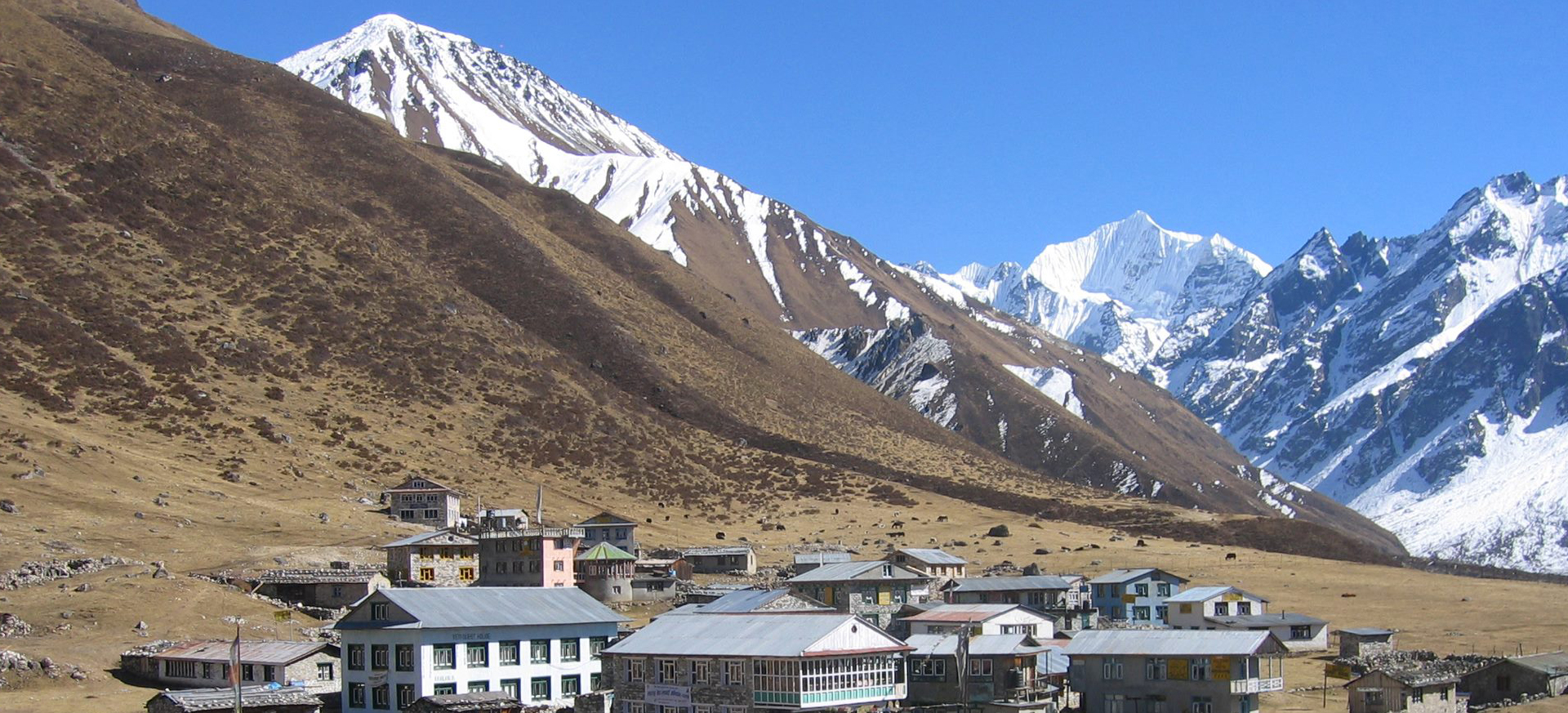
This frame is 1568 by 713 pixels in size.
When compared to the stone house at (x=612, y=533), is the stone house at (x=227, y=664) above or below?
below

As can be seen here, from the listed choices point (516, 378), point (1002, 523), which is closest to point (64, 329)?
point (516, 378)

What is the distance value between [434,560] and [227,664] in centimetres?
3050

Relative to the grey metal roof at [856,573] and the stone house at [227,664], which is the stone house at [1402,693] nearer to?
the grey metal roof at [856,573]

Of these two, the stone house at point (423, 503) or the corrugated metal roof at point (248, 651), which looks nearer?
the corrugated metal roof at point (248, 651)

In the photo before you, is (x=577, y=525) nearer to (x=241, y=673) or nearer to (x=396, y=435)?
(x=396, y=435)

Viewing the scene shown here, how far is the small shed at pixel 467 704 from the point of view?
206 feet

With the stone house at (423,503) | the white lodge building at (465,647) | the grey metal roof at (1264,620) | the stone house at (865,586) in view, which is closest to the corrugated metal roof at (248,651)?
the white lodge building at (465,647)

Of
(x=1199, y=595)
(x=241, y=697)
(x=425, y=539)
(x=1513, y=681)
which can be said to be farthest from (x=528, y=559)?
(x=1513, y=681)

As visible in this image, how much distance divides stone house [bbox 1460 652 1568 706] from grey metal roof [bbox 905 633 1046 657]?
65.4 ft

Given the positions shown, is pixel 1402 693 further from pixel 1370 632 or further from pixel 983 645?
pixel 1370 632

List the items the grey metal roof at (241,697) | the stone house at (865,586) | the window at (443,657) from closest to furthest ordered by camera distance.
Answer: the grey metal roof at (241,697)
the window at (443,657)
the stone house at (865,586)

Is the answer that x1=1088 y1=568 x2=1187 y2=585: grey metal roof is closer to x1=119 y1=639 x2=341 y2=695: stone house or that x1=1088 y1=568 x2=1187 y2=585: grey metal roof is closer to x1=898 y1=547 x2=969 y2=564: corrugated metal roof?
x1=898 y1=547 x2=969 y2=564: corrugated metal roof

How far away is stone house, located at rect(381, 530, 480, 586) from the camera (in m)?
95.4

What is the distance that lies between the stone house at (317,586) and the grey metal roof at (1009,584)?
32.0m
